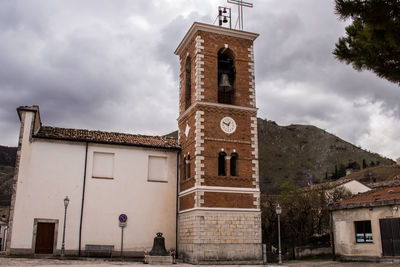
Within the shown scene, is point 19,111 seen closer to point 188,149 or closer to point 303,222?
point 188,149

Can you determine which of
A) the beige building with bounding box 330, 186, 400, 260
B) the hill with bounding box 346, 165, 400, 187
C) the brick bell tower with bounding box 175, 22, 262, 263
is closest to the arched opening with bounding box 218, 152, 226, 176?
the brick bell tower with bounding box 175, 22, 262, 263

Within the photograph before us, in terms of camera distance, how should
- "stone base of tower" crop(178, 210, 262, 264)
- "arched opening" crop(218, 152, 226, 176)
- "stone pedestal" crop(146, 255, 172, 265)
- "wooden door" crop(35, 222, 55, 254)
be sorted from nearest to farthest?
1. "stone pedestal" crop(146, 255, 172, 265)
2. "stone base of tower" crop(178, 210, 262, 264)
3. "wooden door" crop(35, 222, 55, 254)
4. "arched opening" crop(218, 152, 226, 176)

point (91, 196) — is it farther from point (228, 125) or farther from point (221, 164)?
point (228, 125)

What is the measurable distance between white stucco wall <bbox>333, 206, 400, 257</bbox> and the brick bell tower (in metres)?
5.07

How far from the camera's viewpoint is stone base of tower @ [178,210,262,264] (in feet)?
76.5

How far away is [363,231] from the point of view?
2414 centimetres

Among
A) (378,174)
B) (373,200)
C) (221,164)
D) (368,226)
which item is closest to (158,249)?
(221,164)

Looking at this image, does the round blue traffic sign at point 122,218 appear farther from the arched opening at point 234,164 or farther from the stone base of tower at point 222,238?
the arched opening at point 234,164

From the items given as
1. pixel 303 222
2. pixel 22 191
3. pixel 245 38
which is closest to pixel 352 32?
pixel 245 38

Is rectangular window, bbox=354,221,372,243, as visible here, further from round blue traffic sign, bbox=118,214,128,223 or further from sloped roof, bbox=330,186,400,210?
round blue traffic sign, bbox=118,214,128,223

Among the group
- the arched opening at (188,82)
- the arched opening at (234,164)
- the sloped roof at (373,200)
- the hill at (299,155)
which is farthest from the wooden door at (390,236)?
the hill at (299,155)

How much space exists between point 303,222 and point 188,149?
1620cm

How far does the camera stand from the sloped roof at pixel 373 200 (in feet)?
75.7

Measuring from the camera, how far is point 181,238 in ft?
84.3
